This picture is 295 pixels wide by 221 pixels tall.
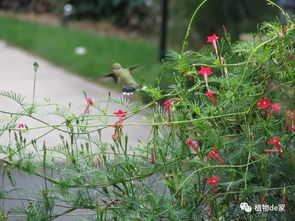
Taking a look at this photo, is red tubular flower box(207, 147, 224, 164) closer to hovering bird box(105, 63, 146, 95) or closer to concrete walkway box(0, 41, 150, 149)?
hovering bird box(105, 63, 146, 95)

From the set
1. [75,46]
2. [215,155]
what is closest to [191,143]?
[215,155]

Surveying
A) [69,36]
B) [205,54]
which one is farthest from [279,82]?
[69,36]

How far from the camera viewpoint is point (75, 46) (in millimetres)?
12852

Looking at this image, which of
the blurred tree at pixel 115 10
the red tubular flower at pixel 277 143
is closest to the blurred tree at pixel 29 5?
the blurred tree at pixel 115 10

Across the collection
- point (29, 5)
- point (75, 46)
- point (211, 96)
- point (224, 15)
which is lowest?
point (211, 96)

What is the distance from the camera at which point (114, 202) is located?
3213 millimetres

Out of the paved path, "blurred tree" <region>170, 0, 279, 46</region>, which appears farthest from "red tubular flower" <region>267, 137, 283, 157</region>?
"blurred tree" <region>170, 0, 279, 46</region>

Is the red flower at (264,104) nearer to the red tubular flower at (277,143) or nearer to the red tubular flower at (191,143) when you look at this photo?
the red tubular flower at (277,143)

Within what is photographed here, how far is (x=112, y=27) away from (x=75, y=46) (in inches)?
119

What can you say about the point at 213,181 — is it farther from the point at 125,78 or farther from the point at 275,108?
the point at 125,78

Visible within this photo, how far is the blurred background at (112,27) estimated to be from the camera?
11617 millimetres

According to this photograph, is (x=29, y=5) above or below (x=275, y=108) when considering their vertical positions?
above

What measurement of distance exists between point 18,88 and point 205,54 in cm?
671

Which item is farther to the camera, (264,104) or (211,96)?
(211,96)
